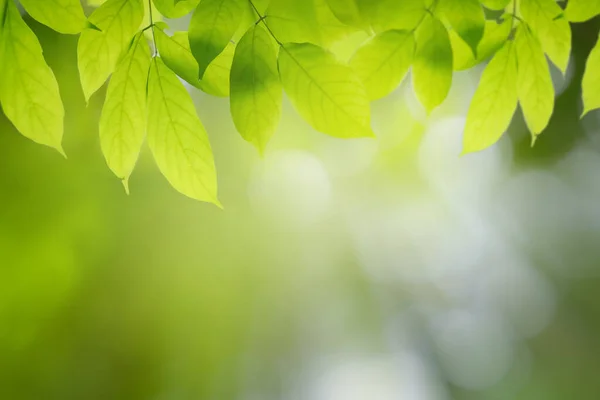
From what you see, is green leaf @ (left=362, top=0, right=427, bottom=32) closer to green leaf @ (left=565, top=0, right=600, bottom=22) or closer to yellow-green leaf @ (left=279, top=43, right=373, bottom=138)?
yellow-green leaf @ (left=279, top=43, right=373, bottom=138)

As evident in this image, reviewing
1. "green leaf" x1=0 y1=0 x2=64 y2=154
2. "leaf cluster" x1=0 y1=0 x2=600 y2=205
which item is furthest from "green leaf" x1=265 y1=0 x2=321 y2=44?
"green leaf" x1=0 y1=0 x2=64 y2=154

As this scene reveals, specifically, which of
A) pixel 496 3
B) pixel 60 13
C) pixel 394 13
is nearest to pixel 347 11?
pixel 394 13

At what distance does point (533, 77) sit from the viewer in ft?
1.75

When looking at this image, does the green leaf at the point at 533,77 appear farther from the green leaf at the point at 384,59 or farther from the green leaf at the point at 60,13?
the green leaf at the point at 60,13

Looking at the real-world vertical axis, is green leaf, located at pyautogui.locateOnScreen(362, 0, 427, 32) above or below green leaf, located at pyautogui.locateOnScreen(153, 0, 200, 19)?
below

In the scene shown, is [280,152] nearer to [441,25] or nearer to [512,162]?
[512,162]

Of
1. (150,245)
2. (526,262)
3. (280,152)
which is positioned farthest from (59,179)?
(526,262)

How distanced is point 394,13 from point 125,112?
273 millimetres

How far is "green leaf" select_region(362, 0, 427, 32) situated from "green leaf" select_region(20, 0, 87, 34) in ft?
0.86

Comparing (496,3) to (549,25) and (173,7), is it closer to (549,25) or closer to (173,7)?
(549,25)

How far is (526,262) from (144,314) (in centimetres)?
182

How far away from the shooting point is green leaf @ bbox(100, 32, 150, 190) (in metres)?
0.48

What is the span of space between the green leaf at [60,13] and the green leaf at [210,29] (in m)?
0.11

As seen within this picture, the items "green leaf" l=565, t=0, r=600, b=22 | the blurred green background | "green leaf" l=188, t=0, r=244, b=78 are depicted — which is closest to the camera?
"green leaf" l=188, t=0, r=244, b=78
